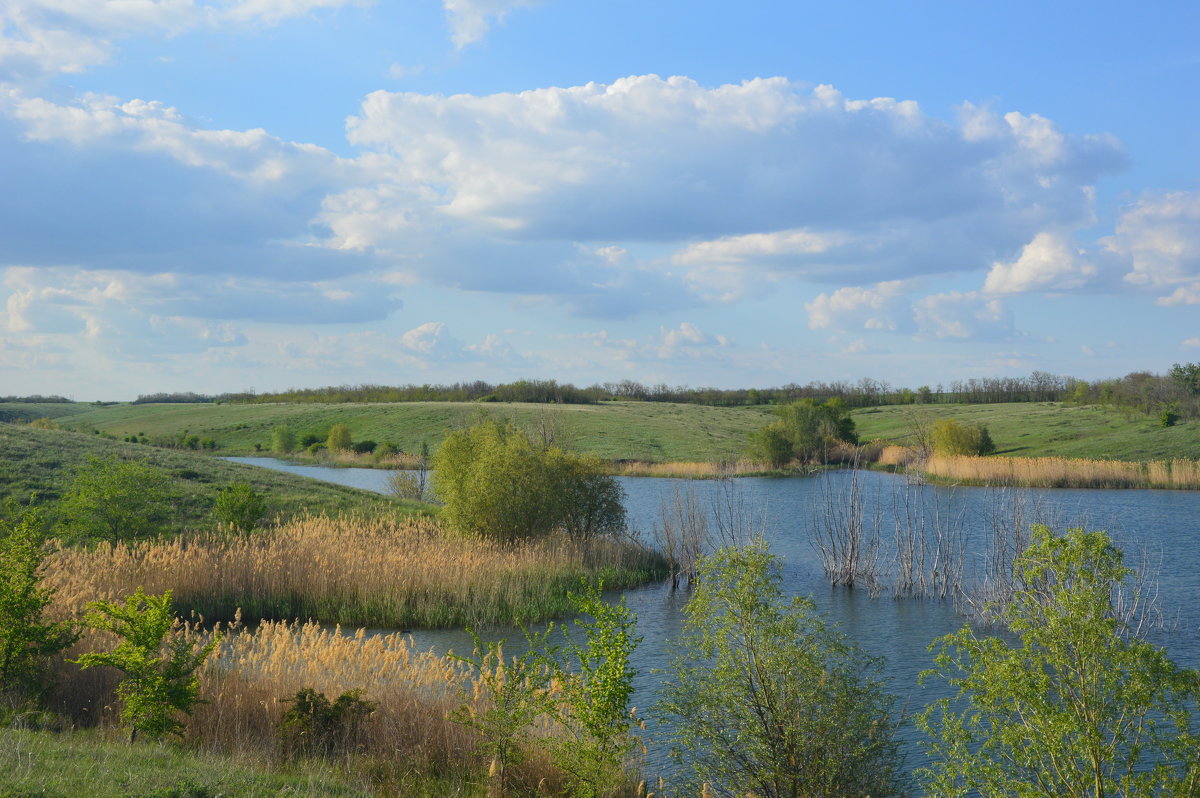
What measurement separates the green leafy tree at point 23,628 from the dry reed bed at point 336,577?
5.69 metres

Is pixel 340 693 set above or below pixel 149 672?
below

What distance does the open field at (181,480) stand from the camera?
2698cm

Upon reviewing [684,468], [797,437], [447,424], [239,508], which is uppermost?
[447,424]

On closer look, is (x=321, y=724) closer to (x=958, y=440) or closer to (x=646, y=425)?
(x=958, y=440)

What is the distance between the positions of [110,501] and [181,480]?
1165cm

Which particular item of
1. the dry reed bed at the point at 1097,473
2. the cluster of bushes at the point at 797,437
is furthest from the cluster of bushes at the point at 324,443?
the dry reed bed at the point at 1097,473

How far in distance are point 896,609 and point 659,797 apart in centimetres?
1420

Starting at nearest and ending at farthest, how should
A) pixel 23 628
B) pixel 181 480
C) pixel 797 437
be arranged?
pixel 23 628, pixel 181 480, pixel 797 437

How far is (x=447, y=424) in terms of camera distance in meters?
90.9

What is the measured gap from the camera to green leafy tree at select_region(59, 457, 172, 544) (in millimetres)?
20141

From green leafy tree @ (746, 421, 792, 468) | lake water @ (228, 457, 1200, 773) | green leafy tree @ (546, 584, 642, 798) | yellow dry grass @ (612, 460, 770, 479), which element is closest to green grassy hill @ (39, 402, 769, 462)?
green leafy tree @ (746, 421, 792, 468)

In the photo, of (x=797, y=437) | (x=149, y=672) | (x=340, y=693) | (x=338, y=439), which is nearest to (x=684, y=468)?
(x=797, y=437)

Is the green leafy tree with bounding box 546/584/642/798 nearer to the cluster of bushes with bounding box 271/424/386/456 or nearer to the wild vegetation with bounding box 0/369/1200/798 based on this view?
→ the wild vegetation with bounding box 0/369/1200/798

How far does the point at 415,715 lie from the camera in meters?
10.0
